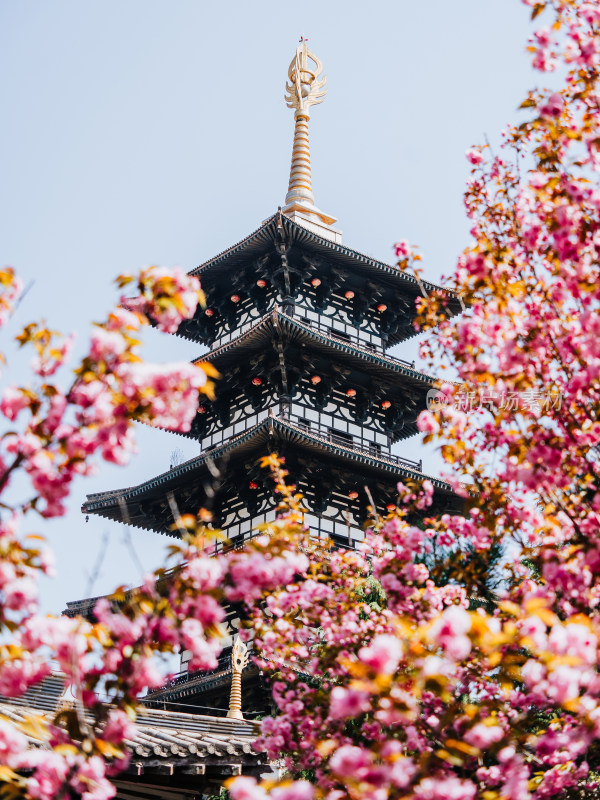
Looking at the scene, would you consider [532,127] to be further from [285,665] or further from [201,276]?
[201,276]

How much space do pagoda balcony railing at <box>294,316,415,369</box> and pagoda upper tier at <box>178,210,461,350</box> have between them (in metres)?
0.09

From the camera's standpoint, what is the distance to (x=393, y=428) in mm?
27859

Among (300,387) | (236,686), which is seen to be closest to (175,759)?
(236,686)

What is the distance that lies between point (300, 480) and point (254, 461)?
1346 millimetres

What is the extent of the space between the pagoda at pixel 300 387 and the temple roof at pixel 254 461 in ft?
0.13

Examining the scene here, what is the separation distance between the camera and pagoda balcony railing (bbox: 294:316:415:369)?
26.9 meters

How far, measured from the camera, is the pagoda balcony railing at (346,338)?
26891 millimetres

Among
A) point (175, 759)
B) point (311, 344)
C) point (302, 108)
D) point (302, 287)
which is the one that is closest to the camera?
point (175, 759)

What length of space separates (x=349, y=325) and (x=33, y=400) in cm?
2338

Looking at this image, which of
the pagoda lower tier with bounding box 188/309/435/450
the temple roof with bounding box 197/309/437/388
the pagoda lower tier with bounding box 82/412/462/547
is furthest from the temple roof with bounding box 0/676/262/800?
the pagoda lower tier with bounding box 188/309/435/450

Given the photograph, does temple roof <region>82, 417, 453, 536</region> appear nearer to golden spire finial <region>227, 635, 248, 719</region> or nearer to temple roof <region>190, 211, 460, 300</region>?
temple roof <region>190, 211, 460, 300</region>

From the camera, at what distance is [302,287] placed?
2791 centimetres

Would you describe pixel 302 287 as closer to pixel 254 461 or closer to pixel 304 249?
pixel 304 249

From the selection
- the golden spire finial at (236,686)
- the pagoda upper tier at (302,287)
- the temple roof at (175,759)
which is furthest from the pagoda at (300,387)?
the temple roof at (175,759)
